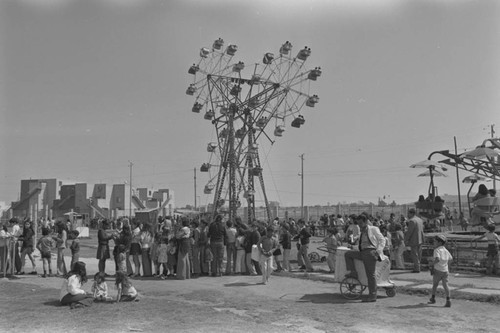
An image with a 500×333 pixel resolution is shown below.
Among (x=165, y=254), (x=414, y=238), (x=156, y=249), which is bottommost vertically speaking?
(x=165, y=254)

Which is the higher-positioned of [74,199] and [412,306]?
[74,199]

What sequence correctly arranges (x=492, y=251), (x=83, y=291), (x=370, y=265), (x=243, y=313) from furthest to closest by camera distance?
(x=492, y=251) < (x=370, y=265) < (x=83, y=291) < (x=243, y=313)

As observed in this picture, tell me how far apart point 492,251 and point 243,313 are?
24.3ft

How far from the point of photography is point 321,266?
609 inches

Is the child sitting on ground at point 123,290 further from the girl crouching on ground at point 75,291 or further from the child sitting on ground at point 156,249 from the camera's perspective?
the child sitting on ground at point 156,249

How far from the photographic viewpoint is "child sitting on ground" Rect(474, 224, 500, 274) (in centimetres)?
1232

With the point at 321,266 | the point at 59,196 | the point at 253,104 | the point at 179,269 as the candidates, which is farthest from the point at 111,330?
the point at 59,196

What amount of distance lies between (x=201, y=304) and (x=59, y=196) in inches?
2880

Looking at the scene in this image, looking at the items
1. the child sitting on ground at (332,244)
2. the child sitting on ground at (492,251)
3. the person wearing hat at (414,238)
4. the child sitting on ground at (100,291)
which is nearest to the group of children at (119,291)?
the child sitting on ground at (100,291)

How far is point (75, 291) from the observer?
8.94 metres

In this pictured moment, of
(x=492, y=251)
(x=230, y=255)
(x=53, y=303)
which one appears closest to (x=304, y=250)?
(x=230, y=255)

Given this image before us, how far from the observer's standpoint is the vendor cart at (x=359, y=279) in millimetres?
9578

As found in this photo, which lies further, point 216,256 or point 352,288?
point 216,256

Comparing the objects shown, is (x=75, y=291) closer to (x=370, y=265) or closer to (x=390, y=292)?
(x=370, y=265)
